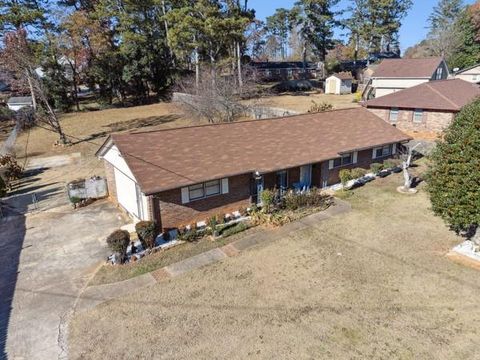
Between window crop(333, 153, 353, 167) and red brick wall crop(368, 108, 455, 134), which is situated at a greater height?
red brick wall crop(368, 108, 455, 134)

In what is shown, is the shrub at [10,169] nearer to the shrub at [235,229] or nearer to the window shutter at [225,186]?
the window shutter at [225,186]

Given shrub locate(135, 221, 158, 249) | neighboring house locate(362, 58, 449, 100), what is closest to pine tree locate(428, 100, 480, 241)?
shrub locate(135, 221, 158, 249)

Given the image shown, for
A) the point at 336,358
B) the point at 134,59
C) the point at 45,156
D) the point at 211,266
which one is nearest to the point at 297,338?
the point at 336,358

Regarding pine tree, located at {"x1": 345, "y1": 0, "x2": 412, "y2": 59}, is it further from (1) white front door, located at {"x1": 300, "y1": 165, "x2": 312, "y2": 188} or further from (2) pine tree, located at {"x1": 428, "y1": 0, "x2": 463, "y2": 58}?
(1) white front door, located at {"x1": 300, "y1": 165, "x2": 312, "y2": 188}

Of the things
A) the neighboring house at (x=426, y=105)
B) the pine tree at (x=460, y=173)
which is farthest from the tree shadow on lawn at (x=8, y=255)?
the neighboring house at (x=426, y=105)

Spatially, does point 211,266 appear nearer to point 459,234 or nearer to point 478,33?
point 459,234

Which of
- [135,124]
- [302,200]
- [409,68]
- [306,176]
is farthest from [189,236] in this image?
[409,68]
